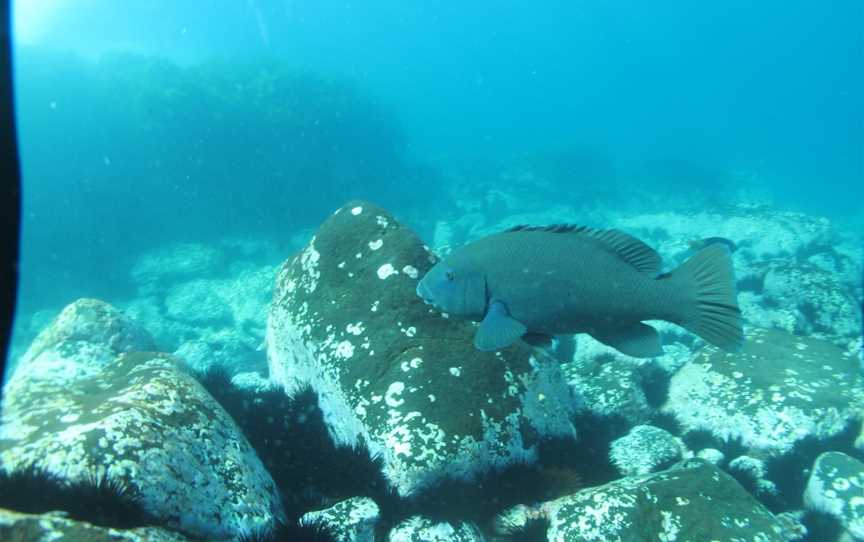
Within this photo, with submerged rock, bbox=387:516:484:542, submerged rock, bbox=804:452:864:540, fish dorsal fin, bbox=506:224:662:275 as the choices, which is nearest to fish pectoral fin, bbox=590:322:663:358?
fish dorsal fin, bbox=506:224:662:275

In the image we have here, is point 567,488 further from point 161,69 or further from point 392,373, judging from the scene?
point 161,69

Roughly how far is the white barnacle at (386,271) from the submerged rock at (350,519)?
7.90 ft

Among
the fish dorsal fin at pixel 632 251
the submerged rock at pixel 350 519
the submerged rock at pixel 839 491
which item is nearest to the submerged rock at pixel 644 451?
the submerged rock at pixel 839 491

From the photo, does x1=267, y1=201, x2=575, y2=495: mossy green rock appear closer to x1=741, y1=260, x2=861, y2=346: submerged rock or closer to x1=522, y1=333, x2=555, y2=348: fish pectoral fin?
x1=522, y1=333, x2=555, y2=348: fish pectoral fin

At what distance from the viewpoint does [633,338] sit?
3.52m

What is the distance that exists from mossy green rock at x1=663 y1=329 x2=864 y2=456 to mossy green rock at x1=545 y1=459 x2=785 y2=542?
2.32m

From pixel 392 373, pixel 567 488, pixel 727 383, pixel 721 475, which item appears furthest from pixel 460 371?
pixel 727 383

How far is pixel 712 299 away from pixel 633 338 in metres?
0.57

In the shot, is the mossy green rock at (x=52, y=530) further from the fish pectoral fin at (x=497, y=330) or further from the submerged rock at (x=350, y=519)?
the fish pectoral fin at (x=497, y=330)

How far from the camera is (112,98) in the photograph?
28562 mm

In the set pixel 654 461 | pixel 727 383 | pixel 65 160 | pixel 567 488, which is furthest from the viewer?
pixel 65 160

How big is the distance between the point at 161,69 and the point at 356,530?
3244 centimetres

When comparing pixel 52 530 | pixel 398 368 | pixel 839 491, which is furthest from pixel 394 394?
pixel 839 491

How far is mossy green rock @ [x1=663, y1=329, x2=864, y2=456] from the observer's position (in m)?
5.98
